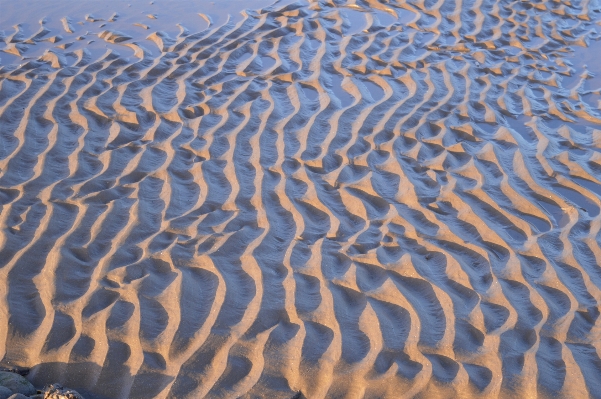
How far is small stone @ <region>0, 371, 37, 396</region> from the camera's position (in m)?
2.40

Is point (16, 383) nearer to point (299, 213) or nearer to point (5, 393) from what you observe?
point (5, 393)

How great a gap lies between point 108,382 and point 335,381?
899 millimetres

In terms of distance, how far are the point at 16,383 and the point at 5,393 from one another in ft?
0.33

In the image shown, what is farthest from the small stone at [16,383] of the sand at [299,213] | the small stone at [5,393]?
the sand at [299,213]

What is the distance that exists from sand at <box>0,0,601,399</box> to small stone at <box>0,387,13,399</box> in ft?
0.89

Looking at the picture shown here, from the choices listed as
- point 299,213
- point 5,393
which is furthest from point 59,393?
point 299,213

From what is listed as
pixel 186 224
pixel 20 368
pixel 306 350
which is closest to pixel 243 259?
pixel 186 224

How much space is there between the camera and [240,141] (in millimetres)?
4152

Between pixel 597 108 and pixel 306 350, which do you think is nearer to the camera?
pixel 306 350

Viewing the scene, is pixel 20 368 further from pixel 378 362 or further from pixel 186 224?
pixel 378 362

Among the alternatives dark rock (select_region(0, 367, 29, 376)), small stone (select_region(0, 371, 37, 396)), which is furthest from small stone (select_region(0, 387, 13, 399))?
dark rock (select_region(0, 367, 29, 376))

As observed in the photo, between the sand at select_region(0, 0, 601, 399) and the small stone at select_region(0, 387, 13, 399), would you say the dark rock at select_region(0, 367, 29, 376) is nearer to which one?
the sand at select_region(0, 0, 601, 399)

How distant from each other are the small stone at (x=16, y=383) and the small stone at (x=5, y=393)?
0.04 metres

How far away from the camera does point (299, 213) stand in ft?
11.4
